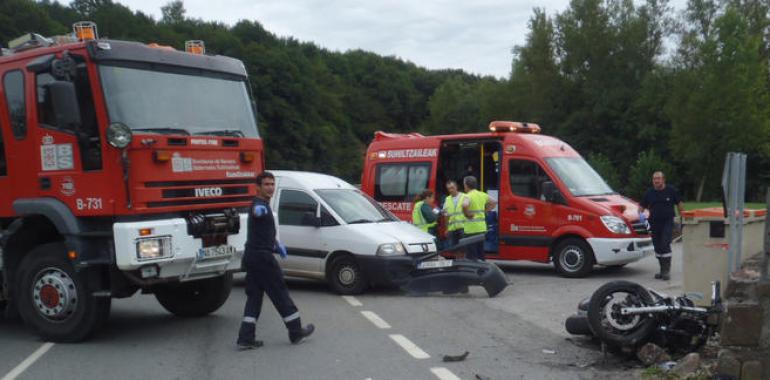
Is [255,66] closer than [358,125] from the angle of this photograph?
Yes

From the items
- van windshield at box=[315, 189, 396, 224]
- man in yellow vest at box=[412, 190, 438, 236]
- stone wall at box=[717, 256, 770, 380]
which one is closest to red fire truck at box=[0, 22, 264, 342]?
van windshield at box=[315, 189, 396, 224]

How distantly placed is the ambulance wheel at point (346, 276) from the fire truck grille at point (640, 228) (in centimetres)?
498

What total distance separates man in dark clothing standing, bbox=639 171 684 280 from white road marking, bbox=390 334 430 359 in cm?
631

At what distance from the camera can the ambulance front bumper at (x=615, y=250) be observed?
42.2 feet

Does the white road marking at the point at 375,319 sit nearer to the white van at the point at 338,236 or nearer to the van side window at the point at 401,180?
the white van at the point at 338,236

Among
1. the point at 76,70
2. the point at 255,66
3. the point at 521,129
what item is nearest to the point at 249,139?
the point at 76,70

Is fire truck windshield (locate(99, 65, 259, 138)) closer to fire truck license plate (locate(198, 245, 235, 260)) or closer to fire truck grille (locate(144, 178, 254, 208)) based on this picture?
fire truck grille (locate(144, 178, 254, 208))

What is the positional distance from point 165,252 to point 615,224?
8.08 m

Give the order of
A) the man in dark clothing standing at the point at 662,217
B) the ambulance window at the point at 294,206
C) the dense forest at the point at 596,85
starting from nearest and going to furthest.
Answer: the ambulance window at the point at 294,206 < the man in dark clothing standing at the point at 662,217 < the dense forest at the point at 596,85

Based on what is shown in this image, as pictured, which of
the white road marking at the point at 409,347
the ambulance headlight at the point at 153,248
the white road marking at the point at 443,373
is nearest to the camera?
the white road marking at the point at 443,373

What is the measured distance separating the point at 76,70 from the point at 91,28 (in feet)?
2.39

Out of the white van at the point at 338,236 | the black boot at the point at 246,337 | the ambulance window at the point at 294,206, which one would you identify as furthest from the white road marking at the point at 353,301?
the black boot at the point at 246,337

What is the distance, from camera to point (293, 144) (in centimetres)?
6425

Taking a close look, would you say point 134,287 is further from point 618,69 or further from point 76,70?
point 618,69
